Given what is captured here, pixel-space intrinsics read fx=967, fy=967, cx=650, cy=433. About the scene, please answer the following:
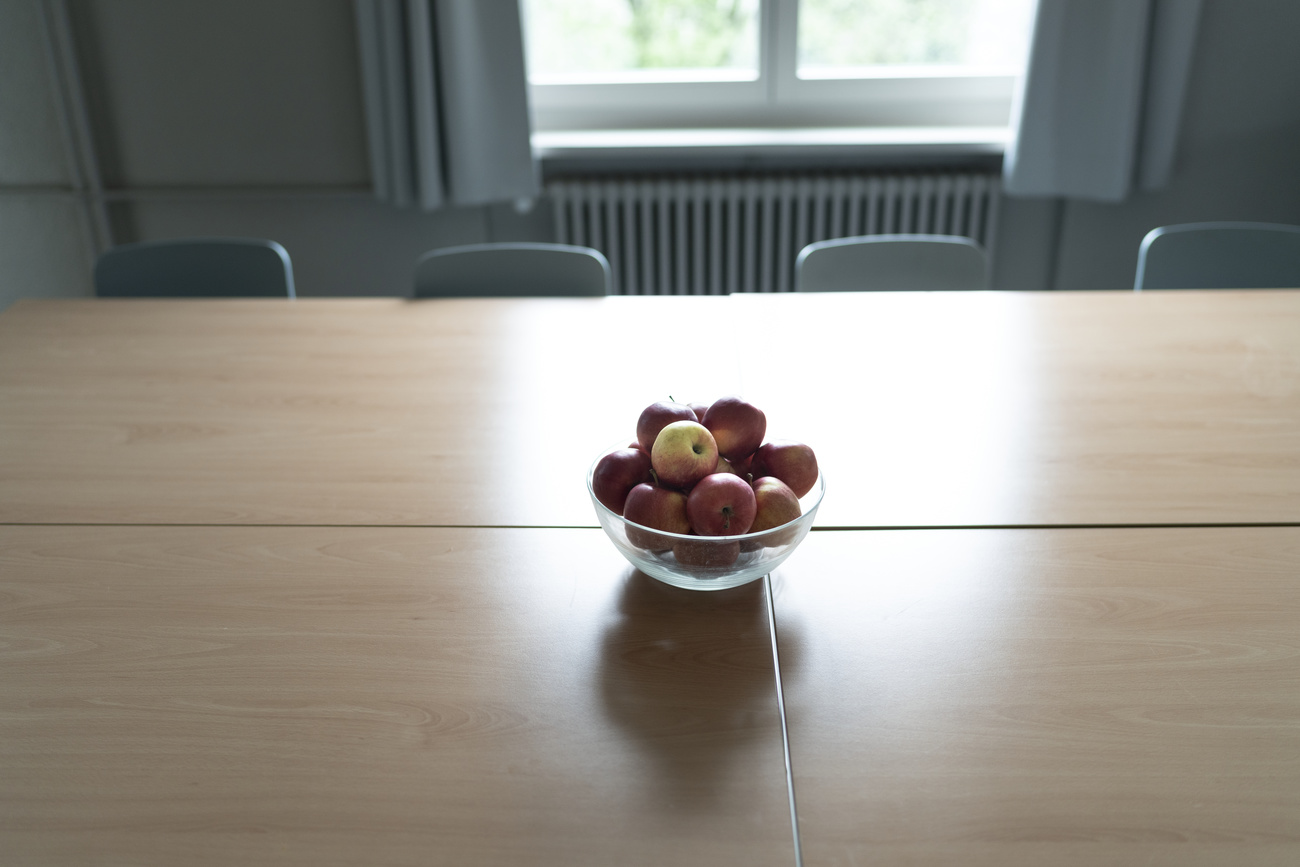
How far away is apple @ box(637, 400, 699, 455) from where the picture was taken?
0.93 metres

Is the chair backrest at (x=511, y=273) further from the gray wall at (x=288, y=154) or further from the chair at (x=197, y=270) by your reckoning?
the gray wall at (x=288, y=154)

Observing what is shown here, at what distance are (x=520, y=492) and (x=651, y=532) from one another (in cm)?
33

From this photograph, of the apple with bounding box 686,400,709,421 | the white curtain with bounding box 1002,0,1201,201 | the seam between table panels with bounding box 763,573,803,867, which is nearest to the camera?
the seam between table panels with bounding box 763,573,803,867

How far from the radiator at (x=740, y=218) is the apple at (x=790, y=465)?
2.18 meters

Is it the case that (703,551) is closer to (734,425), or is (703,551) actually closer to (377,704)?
(734,425)

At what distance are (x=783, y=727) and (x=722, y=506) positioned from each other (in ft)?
0.63

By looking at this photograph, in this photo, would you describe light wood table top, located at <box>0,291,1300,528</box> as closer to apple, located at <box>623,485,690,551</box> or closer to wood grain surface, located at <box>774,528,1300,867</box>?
wood grain surface, located at <box>774,528,1300,867</box>

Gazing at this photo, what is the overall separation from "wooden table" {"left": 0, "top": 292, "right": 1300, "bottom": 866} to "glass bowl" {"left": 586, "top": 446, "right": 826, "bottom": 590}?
4 centimetres

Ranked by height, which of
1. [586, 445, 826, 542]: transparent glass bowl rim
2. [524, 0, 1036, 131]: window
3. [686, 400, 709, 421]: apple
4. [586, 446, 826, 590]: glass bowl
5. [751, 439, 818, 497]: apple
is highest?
[524, 0, 1036, 131]: window

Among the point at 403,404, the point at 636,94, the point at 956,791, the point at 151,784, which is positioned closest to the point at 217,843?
the point at 151,784

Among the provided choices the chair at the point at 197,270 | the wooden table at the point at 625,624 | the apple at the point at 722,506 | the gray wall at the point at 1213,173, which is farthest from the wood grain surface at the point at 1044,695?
the gray wall at the point at 1213,173

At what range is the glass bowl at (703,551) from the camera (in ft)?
2.80

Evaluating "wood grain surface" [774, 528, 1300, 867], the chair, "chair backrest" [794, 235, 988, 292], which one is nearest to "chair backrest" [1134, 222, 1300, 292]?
"chair backrest" [794, 235, 988, 292]

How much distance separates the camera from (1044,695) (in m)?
0.80
